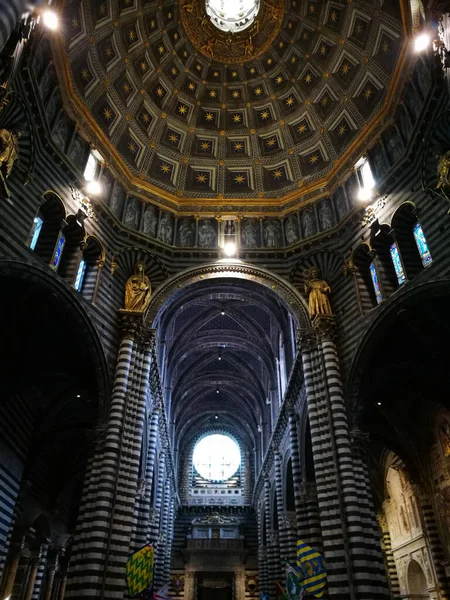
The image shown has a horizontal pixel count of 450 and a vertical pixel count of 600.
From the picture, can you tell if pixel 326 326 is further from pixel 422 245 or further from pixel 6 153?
pixel 6 153

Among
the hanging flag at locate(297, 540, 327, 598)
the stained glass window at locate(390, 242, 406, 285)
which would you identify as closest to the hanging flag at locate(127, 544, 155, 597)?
the hanging flag at locate(297, 540, 327, 598)

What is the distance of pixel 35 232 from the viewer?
17656 mm

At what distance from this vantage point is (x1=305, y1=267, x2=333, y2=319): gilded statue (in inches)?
799

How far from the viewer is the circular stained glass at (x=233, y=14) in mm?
25047

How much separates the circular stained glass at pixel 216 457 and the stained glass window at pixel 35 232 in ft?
110

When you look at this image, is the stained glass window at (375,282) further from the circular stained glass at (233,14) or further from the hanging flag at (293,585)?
the circular stained glass at (233,14)

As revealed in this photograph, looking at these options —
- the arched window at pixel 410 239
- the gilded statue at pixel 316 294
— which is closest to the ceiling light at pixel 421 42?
the arched window at pixel 410 239

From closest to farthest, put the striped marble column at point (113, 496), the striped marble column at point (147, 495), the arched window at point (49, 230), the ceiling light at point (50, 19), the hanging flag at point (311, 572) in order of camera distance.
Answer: the hanging flag at point (311, 572) → the striped marble column at point (113, 496) → the ceiling light at point (50, 19) → the arched window at point (49, 230) → the striped marble column at point (147, 495)

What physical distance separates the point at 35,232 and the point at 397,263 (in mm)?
14231

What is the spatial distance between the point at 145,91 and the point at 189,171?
183 inches

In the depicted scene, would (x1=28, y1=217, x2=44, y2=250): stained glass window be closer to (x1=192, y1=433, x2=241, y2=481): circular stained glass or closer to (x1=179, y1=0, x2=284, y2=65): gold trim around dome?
(x1=179, y1=0, x2=284, y2=65): gold trim around dome

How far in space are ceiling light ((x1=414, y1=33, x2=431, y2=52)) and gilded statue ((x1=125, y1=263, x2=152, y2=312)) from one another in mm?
14239

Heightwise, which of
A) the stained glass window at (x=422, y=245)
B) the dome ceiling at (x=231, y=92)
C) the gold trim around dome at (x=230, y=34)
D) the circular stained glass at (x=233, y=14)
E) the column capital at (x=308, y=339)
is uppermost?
the circular stained glass at (x=233, y=14)

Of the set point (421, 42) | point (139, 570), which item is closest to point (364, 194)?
point (421, 42)
